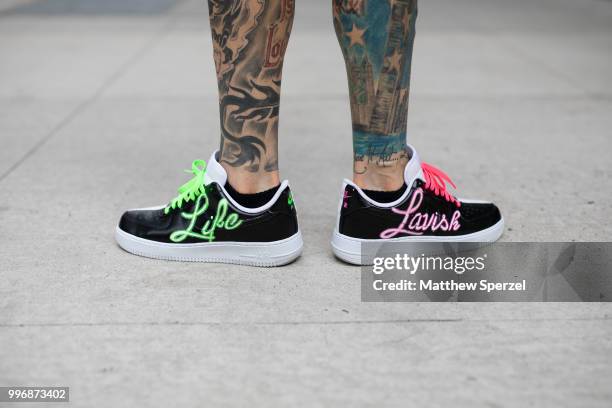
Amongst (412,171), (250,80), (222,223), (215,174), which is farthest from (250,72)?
(412,171)

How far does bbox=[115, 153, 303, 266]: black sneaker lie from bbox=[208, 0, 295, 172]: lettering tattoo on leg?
9cm

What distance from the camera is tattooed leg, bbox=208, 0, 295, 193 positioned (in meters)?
1.82

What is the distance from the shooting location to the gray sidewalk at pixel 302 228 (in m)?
1.41

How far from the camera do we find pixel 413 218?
1.96 m

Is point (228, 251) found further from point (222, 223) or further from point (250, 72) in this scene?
point (250, 72)

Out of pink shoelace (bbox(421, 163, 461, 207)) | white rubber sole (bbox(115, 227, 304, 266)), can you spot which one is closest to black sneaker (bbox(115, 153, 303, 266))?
white rubber sole (bbox(115, 227, 304, 266))

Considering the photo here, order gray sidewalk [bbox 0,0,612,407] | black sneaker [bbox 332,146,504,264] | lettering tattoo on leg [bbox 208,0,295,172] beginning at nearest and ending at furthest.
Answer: gray sidewalk [bbox 0,0,612,407] < lettering tattoo on leg [bbox 208,0,295,172] < black sneaker [bbox 332,146,504,264]

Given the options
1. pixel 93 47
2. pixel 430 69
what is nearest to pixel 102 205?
pixel 430 69

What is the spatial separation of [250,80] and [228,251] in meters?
0.46

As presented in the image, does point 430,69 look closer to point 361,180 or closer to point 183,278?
point 361,180

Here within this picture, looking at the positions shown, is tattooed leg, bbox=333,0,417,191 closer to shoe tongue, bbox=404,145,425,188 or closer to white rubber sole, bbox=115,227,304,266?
shoe tongue, bbox=404,145,425,188

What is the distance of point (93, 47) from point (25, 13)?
2054 mm

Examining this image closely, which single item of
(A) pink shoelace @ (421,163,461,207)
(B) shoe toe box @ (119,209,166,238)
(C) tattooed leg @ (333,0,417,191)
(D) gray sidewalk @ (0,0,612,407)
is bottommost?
(D) gray sidewalk @ (0,0,612,407)

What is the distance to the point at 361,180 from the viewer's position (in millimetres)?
1974
